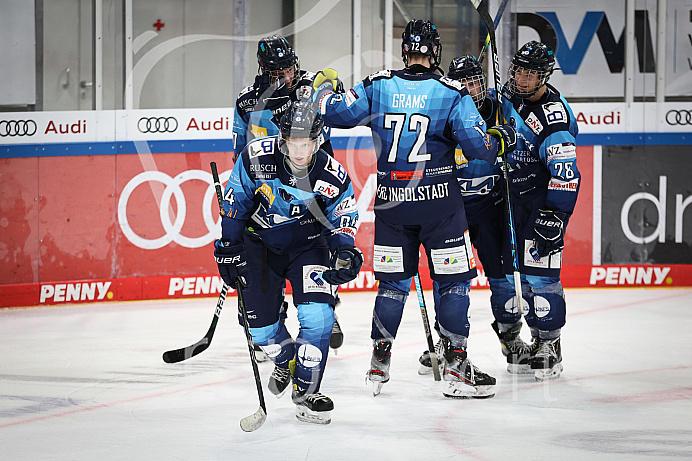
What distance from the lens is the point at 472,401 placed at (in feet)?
13.1

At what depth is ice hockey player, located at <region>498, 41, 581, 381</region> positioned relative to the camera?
4273mm

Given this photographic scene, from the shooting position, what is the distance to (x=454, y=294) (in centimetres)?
399

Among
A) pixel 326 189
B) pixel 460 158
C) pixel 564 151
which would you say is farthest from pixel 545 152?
pixel 326 189

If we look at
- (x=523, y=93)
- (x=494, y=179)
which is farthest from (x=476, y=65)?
(x=494, y=179)

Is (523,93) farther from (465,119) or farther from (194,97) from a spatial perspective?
(194,97)

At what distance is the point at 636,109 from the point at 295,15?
3.11 meters

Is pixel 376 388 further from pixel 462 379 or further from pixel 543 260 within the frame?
pixel 543 260

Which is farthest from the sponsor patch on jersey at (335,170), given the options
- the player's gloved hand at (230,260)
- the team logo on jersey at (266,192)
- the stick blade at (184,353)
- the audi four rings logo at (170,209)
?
the audi four rings logo at (170,209)

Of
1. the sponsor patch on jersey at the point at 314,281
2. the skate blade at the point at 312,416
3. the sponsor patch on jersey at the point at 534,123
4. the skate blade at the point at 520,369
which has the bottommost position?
the skate blade at the point at 312,416

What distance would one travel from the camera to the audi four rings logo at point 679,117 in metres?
7.33

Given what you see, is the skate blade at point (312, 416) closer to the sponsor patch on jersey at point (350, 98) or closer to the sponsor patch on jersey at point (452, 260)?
the sponsor patch on jersey at point (452, 260)

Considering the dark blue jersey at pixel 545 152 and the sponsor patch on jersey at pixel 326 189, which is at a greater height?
the dark blue jersey at pixel 545 152

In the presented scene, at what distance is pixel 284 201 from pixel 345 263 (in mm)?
388

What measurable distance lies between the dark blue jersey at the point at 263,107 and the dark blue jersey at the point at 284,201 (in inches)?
43.0
